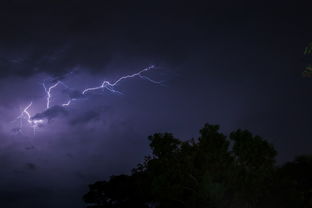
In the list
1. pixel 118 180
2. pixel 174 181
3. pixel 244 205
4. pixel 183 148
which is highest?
pixel 118 180

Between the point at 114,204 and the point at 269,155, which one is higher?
the point at 114,204

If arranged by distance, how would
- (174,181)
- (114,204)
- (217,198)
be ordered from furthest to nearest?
(114,204) < (174,181) < (217,198)

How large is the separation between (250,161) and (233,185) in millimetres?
1996

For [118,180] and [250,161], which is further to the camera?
[118,180]

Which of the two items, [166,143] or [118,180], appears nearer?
[166,143]

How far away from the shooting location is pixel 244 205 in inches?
1005

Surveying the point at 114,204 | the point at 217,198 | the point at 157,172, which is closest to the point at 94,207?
the point at 114,204

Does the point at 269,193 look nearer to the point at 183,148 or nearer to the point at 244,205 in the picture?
the point at 244,205

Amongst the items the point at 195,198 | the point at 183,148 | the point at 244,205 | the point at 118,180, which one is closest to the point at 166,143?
the point at 183,148

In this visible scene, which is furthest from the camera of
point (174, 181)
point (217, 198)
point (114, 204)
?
point (114, 204)

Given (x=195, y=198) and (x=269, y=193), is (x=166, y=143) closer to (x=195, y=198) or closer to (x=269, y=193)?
(x=195, y=198)

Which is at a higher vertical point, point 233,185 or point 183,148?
point 183,148

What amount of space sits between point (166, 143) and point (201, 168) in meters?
2.89

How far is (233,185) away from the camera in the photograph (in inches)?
1001
